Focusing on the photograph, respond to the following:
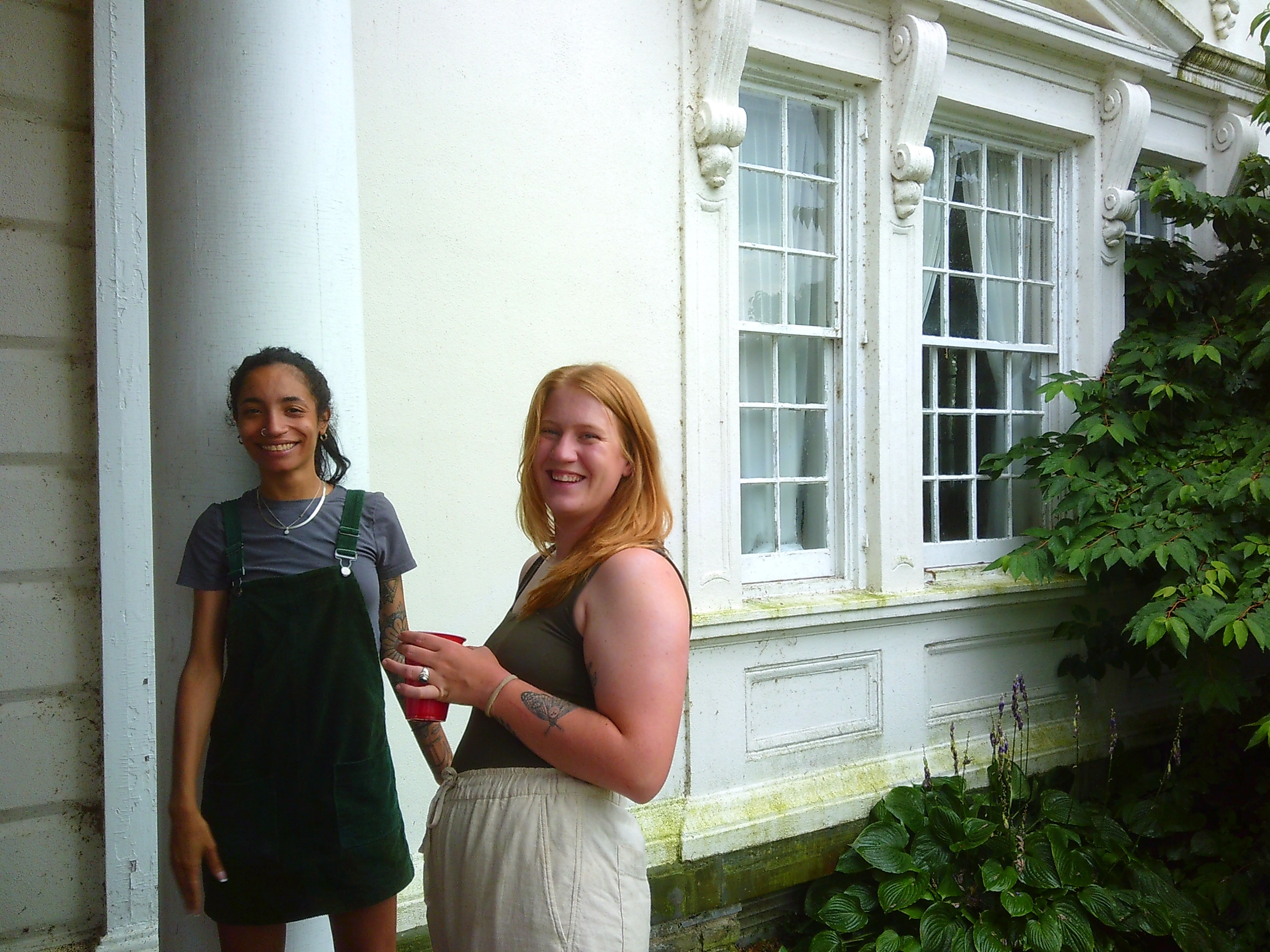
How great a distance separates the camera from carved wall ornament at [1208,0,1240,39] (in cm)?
562

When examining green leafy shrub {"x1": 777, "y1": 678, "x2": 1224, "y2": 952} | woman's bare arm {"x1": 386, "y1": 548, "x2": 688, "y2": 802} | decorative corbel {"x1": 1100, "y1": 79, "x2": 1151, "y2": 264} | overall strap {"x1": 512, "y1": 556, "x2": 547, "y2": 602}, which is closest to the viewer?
woman's bare arm {"x1": 386, "y1": 548, "x2": 688, "y2": 802}

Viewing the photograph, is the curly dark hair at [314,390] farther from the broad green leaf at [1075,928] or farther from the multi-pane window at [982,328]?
the multi-pane window at [982,328]

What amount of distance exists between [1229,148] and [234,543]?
6.20m

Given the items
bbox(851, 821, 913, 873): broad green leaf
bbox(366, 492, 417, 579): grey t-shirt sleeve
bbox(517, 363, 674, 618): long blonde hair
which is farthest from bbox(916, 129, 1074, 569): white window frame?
bbox(366, 492, 417, 579): grey t-shirt sleeve

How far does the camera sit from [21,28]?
8.86 feet

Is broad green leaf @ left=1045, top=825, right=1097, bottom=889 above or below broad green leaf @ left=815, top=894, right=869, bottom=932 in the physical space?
above

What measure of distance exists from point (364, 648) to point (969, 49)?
14.6ft

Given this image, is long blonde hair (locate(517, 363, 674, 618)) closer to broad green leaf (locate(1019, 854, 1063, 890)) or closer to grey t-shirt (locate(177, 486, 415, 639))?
grey t-shirt (locate(177, 486, 415, 639))

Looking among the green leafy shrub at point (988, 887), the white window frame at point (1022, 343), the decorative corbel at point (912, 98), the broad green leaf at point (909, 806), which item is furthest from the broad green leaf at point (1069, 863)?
the decorative corbel at point (912, 98)

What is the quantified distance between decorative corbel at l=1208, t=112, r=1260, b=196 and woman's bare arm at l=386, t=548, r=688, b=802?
18.5ft

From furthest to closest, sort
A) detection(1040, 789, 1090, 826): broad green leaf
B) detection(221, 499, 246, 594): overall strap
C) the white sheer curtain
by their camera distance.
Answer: the white sheer curtain, detection(1040, 789, 1090, 826): broad green leaf, detection(221, 499, 246, 594): overall strap

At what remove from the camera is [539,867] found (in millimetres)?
1532

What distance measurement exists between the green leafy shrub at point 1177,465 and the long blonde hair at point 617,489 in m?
3.25

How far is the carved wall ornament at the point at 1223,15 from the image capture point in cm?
562
